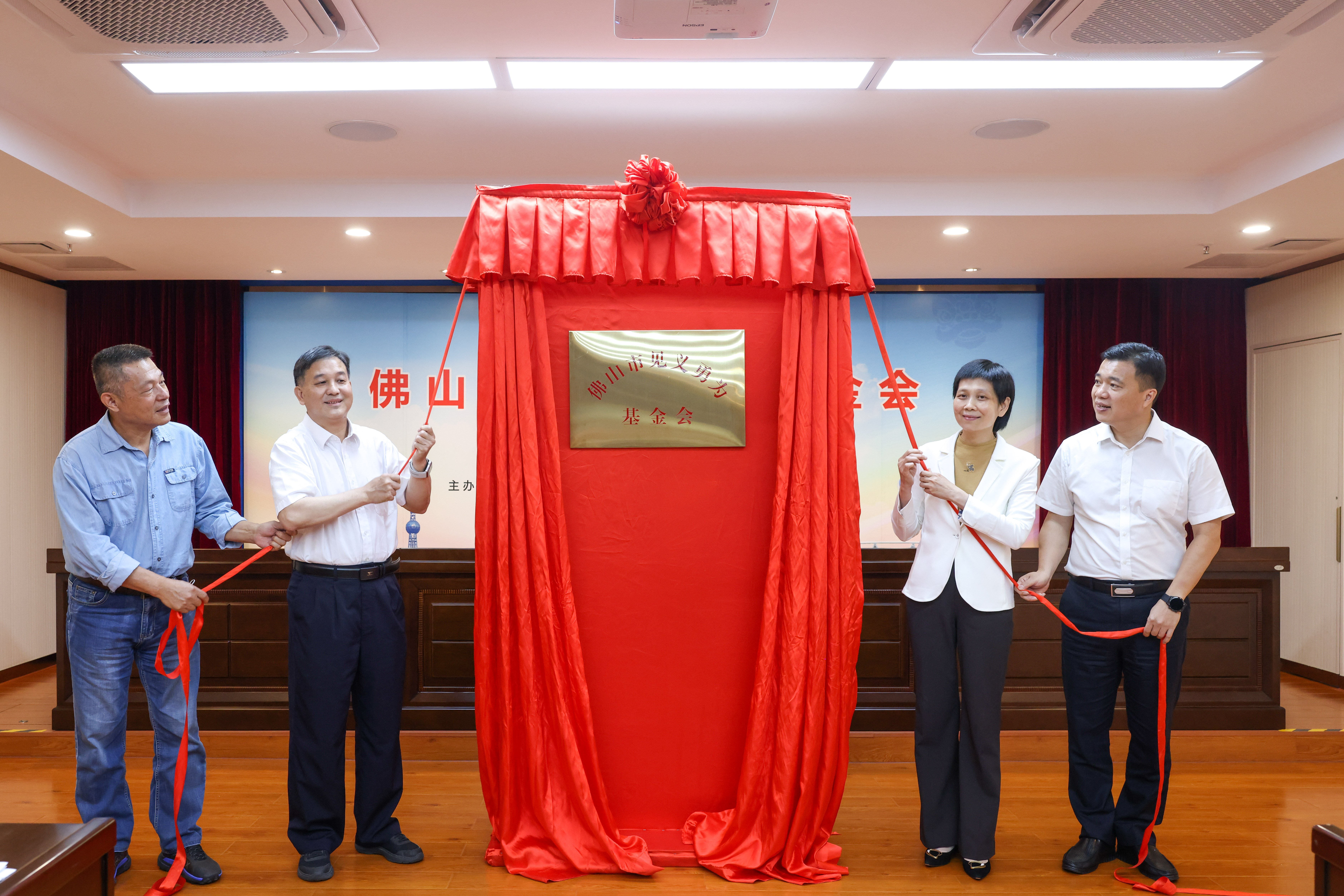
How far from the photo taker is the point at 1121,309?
5.92 m

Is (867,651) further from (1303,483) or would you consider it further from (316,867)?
(1303,483)

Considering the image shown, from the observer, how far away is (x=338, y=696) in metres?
2.57

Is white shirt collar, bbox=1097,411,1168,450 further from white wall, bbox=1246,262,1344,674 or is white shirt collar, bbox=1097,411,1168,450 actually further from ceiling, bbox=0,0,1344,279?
white wall, bbox=1246,262,1344,674

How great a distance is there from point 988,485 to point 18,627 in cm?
612

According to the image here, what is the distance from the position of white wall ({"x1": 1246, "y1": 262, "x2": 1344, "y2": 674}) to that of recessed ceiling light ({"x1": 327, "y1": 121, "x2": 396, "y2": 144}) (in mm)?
5581

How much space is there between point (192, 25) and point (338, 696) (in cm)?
203

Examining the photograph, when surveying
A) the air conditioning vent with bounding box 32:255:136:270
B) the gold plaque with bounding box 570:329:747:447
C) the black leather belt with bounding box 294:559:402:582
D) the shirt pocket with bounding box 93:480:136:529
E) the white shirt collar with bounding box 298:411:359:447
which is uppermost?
the air conditioning vent with bounding box 32:255:136:270

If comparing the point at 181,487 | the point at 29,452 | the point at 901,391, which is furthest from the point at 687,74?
the point at 29,452

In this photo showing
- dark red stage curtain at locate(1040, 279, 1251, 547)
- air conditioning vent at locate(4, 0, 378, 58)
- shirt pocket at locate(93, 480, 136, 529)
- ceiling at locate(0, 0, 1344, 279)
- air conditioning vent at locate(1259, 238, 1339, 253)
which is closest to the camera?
air conditioning vent at locate(4, 0, 378, 58)

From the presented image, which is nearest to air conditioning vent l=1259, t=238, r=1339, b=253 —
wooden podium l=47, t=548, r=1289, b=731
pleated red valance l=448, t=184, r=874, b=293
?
wooden podium l=47, t=548, r=1289, b=731

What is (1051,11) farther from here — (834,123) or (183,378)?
(183,378)

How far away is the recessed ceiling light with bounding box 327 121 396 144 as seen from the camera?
3523 millimetres

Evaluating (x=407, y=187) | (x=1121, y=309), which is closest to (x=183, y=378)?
(x=407, y=187)

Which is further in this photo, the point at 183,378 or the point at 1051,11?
the point at 183,378
